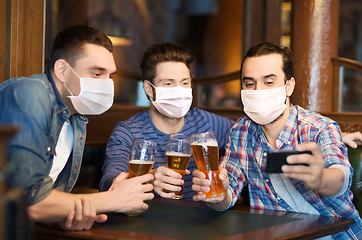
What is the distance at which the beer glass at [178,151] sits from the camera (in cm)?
150

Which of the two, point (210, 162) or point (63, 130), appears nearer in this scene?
point (210, 162)

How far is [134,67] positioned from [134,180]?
20.0 ft

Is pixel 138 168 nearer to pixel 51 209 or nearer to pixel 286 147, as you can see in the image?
pixel 51 209

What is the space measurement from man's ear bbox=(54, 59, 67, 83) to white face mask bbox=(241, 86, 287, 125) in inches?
37.6

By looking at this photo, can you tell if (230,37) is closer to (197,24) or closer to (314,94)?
(197,24)

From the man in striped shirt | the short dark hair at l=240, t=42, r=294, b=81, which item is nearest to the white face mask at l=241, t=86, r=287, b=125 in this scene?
the short dark hair at l=240, t=42, r=294, b=81

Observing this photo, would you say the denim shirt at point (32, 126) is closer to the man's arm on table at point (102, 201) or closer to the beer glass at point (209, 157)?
the man's arm on table at point (102, 201)

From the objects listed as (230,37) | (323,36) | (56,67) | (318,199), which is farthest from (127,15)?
(318,199)

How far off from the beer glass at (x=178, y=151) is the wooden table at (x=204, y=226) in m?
0.18

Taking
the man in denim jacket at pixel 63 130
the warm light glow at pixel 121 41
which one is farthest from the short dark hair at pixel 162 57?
the warm light glow at pixel 121 41

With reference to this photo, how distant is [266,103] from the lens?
179 cm

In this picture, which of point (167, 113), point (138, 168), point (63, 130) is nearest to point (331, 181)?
point (138, 168)

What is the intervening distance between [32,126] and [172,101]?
42.7 inches

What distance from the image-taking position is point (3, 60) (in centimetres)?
228
